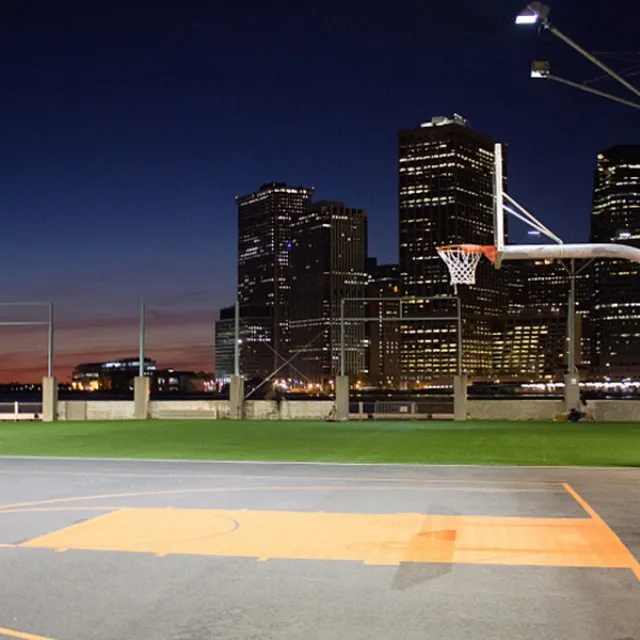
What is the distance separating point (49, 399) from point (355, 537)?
38459 mm

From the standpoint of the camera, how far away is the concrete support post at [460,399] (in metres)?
46.4

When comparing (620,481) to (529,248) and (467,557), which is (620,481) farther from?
(467,557)

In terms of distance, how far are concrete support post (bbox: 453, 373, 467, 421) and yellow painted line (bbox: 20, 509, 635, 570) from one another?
32.4m

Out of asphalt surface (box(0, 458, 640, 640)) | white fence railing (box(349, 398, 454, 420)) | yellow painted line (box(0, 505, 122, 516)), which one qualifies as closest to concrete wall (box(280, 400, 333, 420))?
white fence railing (box(349, 398, 454, 420))

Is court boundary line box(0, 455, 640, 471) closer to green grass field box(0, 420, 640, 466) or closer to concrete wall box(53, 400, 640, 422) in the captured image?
green grass field box(0, 420, 640, 466)

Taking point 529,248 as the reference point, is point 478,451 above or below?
below

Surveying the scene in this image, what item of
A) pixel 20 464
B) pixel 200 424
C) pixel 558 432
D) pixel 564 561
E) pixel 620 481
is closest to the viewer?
pixel 564 561

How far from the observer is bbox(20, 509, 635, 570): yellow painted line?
1128 centimetres

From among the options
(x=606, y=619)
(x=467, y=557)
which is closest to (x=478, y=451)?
(x=467, y=557)

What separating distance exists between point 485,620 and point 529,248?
1324 centimetres

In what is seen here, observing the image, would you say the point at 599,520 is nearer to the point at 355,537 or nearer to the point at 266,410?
the point at 355,537

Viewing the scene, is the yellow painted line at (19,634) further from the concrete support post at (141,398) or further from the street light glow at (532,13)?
the concrete support post at (141,398)

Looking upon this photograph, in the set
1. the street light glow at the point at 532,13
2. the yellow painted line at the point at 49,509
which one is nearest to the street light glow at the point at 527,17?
the street light glow at the point at 532,13

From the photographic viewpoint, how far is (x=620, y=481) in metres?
19.3
